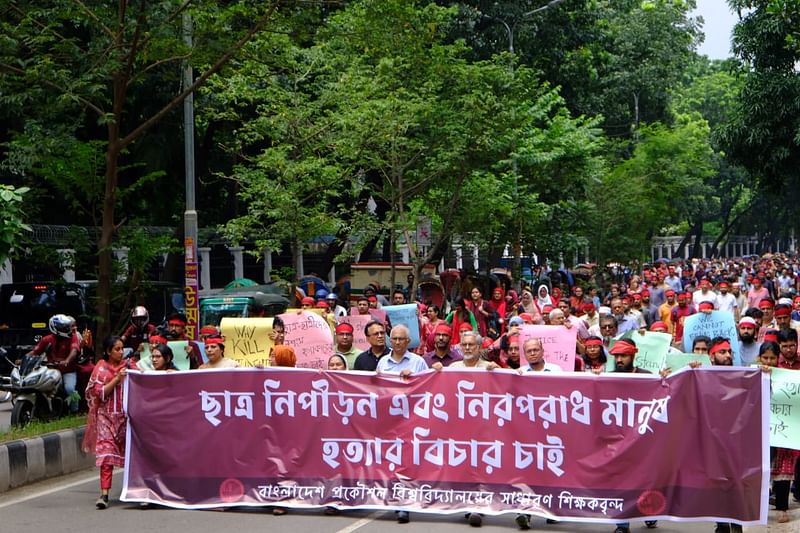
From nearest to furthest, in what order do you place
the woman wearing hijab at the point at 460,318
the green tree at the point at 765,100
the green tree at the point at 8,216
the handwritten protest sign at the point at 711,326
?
1. the green tree at the point at 8,216
2. the handwritten protest sign at the point at 711,326
3. the woman wearing hijab at the point at 460,318
4. the green tree at the point at 765,100

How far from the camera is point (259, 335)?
13.7m

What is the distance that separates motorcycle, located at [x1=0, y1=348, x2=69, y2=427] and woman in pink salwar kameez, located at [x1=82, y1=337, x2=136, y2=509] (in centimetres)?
372

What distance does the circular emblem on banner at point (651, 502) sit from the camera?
904 centimetres

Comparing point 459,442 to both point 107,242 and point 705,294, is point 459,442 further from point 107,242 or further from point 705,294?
point 705,294

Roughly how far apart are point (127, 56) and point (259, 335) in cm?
398

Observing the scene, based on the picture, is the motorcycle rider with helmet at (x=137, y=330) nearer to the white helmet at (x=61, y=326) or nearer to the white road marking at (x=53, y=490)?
the white helmet at (x=61, y=326)

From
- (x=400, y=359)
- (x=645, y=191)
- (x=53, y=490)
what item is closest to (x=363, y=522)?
(x=400, y=359)

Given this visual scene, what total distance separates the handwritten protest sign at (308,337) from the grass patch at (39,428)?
2499 mm

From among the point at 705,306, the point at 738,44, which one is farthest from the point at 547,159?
the point at 705,306

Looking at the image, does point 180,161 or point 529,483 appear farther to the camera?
point 180,161

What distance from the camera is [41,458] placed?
12.2 m

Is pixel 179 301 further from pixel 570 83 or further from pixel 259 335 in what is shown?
pixel 570 83

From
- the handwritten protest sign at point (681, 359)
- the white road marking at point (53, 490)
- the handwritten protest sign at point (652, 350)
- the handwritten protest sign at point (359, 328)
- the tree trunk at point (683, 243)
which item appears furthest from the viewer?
the tree trunk at point (683, 243)

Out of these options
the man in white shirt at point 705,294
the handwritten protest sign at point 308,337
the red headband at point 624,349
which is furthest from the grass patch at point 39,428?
the man in white shirt at point 705,294
